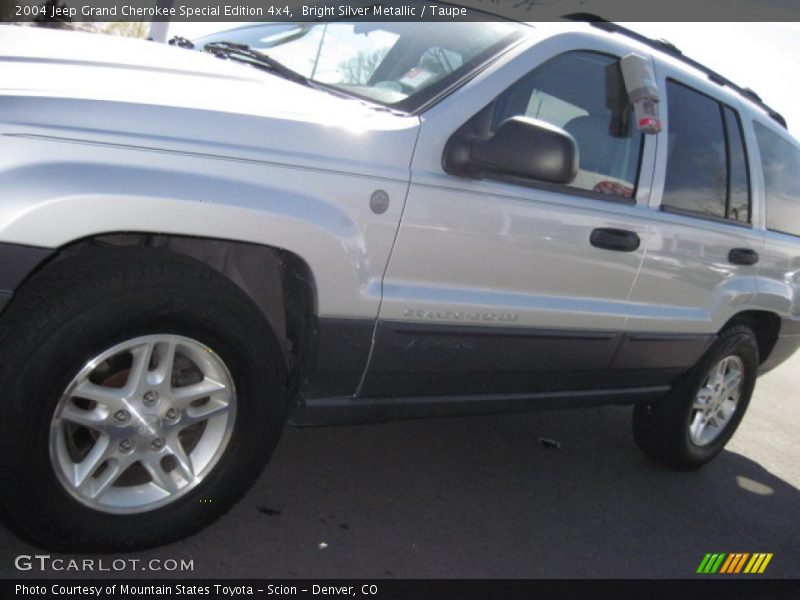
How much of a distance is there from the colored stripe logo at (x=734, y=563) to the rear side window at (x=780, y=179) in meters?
1.76

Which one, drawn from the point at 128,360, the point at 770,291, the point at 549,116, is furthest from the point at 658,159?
the point at 128,360

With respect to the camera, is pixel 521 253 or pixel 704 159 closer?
pixel 521 253

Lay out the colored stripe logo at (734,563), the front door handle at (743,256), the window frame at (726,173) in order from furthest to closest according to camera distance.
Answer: the front door handle at (743,256) → the window frame at (726,173) → the colored stripe logo at (734,563)

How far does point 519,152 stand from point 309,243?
77 cm

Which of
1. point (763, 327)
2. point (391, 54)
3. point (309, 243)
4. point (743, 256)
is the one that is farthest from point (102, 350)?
point (763, 327)

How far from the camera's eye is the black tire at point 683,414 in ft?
14.3

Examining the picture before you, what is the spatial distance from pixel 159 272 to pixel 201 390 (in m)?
0.41

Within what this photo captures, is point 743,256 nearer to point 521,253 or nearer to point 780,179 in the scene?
point 780,179

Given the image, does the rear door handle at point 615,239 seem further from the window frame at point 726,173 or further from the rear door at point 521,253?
the window frame at point 726,173

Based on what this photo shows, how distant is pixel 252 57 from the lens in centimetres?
327

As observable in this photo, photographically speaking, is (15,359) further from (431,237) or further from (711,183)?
(711,183)

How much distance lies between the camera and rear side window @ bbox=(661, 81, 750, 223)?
384cm

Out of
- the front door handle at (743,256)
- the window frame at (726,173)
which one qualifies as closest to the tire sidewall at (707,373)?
the front door handle at (743,256)

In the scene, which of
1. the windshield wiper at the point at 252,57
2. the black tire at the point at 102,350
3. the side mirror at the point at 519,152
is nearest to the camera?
the black tire at the point at 102,350
